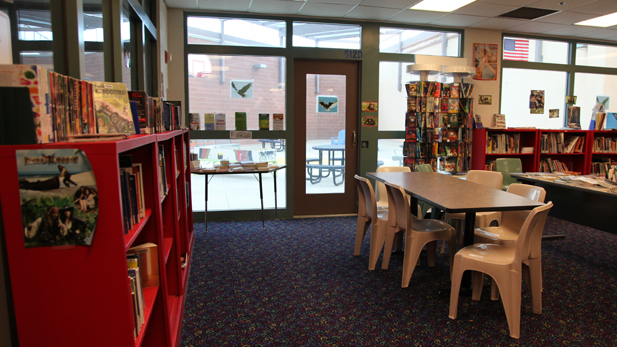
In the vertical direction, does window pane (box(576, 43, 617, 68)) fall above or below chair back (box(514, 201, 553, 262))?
above

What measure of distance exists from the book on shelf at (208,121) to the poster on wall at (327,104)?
1534 millimetres

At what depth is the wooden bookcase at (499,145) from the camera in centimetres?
613

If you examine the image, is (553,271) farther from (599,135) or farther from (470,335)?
(599,135)

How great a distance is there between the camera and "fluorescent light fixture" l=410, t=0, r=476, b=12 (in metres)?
5.02

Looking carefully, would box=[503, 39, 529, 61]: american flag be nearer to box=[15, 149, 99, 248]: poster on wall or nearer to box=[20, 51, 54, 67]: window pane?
box=[20, 51, 54, 67]: window pane

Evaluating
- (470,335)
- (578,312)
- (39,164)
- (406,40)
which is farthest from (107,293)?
(406,40)

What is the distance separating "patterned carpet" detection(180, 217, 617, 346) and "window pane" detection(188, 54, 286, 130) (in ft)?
6.52

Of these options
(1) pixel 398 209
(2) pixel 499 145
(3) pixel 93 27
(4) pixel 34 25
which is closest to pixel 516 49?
(2) pixel 499 145

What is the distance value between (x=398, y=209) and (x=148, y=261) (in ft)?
6.90

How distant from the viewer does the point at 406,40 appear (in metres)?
6.04

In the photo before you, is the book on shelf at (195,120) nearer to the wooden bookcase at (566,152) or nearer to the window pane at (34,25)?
the window pane at (34,25)

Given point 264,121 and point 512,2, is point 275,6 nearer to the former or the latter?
point 264,121

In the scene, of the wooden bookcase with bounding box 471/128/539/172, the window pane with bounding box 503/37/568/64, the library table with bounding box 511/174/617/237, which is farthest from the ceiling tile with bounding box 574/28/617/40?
the library table with bounding box 511/174/617/237

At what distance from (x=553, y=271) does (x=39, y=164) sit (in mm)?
4096
